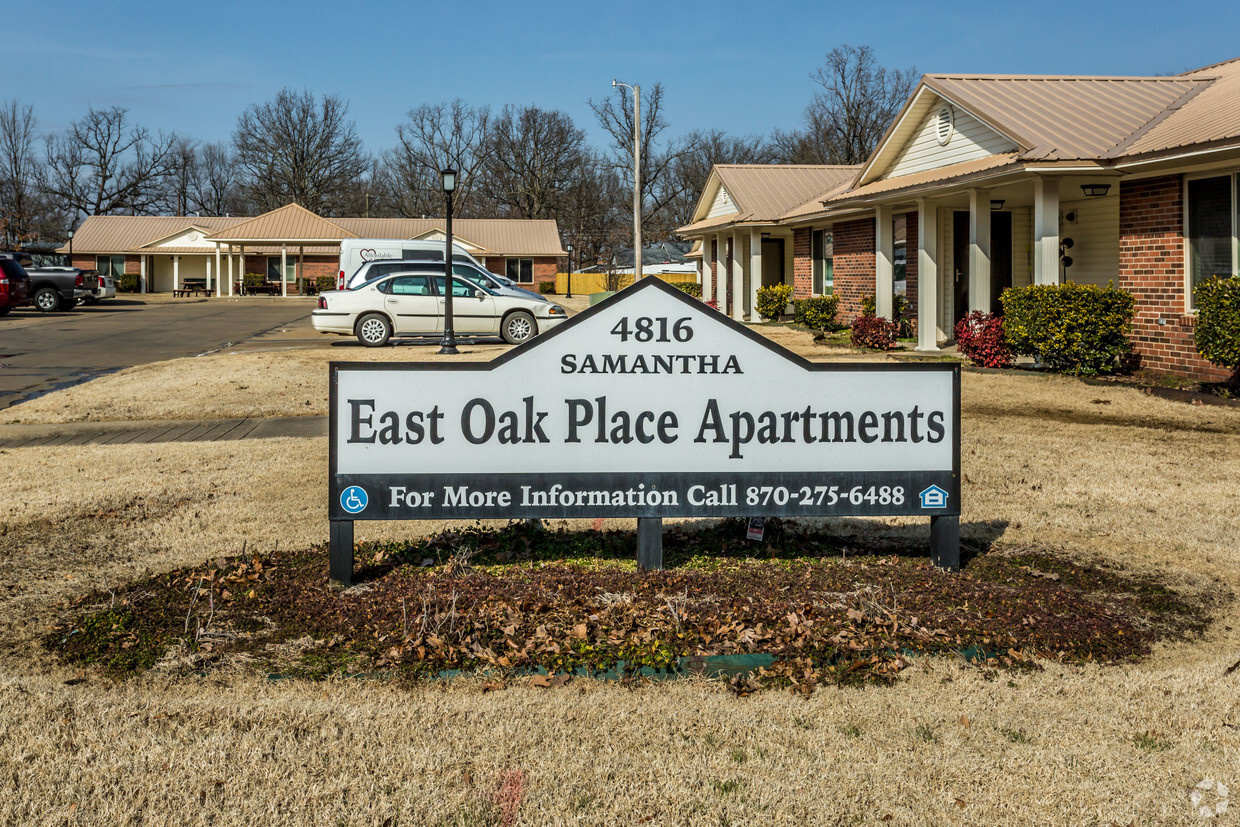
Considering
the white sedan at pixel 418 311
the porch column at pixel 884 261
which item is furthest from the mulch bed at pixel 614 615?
the porch column at pixel 884 261

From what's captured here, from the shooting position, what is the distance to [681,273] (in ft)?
211

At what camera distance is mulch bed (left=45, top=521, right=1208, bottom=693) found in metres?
4.25

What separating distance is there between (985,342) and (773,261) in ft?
52.7

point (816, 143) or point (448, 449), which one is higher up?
point (816, 143)

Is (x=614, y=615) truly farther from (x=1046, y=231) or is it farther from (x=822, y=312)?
(x=822, y=312)

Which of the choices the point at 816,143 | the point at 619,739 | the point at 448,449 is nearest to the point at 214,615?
the point at 448,449

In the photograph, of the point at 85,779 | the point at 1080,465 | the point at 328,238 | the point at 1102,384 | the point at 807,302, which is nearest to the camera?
the point at 85,779

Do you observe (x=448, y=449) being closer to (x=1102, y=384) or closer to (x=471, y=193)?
(x=1102, y=384)

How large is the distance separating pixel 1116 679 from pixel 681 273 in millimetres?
61049

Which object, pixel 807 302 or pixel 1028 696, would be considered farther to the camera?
pixel 807 302

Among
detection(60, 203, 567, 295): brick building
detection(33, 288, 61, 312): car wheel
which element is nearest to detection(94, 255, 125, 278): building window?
detection(60, 203, 567, 295): brick building

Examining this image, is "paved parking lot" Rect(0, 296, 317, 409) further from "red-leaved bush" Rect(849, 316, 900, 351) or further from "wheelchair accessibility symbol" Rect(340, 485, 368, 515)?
"red-leaved bush" Rect(849, 316, 900, 351)

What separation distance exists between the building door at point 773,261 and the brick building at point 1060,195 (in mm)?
7391

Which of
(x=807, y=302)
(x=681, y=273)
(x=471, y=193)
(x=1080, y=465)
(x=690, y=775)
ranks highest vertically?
(x=471, y=193)
